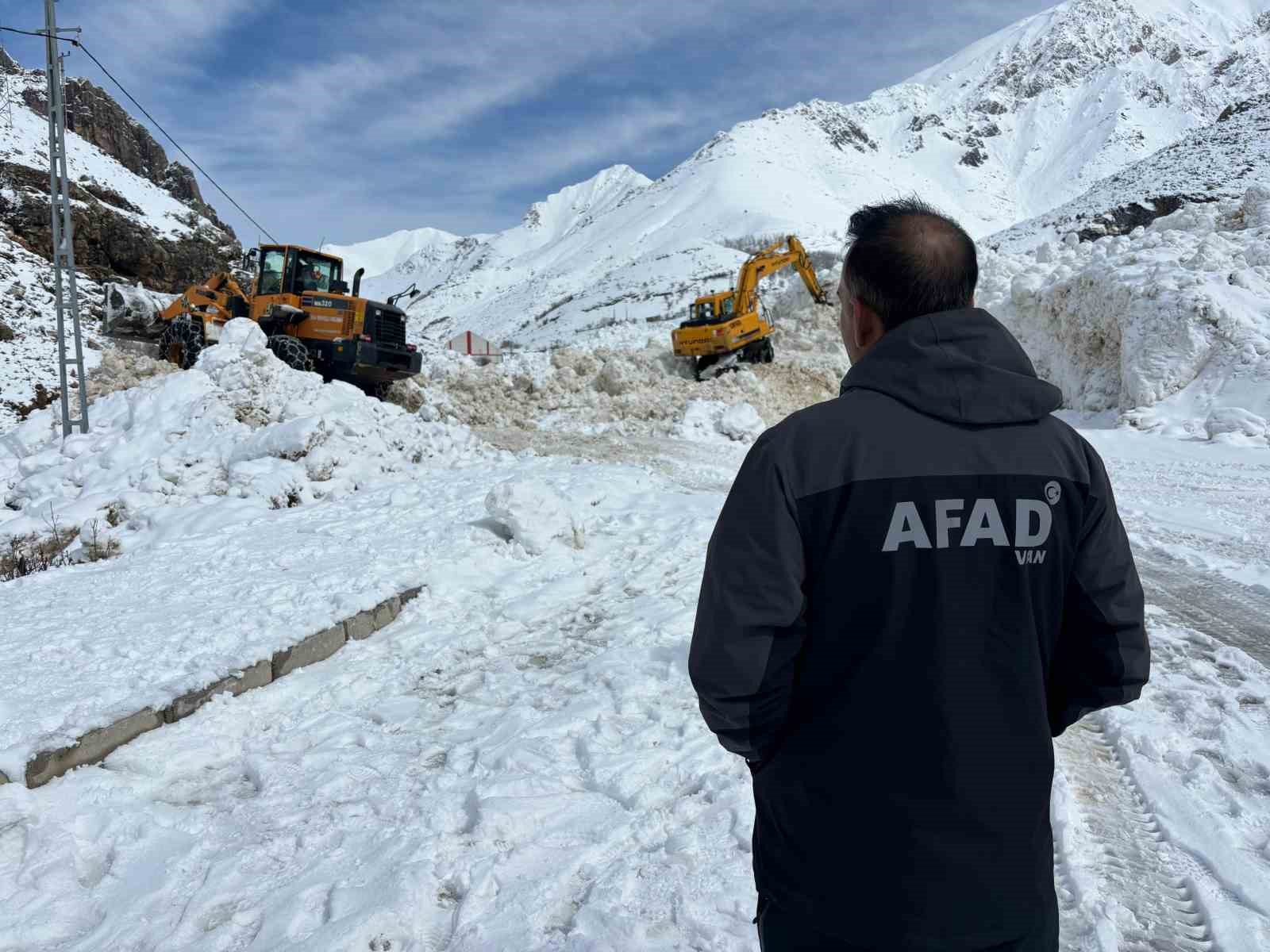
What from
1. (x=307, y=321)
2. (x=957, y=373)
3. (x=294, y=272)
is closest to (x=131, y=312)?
(x=294, y=272)

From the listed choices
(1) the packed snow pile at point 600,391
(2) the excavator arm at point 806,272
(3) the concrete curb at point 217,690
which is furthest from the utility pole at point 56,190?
(2) the excavator arm at point 806,272

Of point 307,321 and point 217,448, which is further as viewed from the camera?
point 307,321

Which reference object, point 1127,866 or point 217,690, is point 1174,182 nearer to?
point 1127,866

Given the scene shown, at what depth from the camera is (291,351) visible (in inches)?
542

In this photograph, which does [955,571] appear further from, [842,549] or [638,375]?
[638,375]

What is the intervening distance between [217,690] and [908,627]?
4087 millimetres

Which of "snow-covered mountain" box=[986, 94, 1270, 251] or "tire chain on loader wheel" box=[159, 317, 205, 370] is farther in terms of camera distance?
"snow-covered mountain" box=[986, 94, 1270, 251]

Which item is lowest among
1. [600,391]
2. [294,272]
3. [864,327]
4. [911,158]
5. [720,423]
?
[720,423]

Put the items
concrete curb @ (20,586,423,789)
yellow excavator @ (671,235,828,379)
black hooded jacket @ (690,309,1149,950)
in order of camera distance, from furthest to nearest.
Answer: yellow excavator @ (671,235,828,379) → concrete curb @ (20,586,423,789) → black hooded jacket @ (690,309,1149,950)

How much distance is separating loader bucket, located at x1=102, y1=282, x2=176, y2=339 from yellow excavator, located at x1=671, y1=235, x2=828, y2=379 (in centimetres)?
1144

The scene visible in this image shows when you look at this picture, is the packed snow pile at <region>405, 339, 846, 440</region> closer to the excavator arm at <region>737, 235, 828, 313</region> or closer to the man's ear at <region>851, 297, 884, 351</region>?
the excavator arm at <region>737, 235, 828, 313</region>

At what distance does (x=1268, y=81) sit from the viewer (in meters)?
114

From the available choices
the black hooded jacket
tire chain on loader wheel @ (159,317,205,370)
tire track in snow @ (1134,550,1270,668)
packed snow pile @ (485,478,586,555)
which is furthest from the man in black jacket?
tire chain on loader wheel @ (159,317,205,370)

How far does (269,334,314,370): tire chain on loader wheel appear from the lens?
1375 cm
